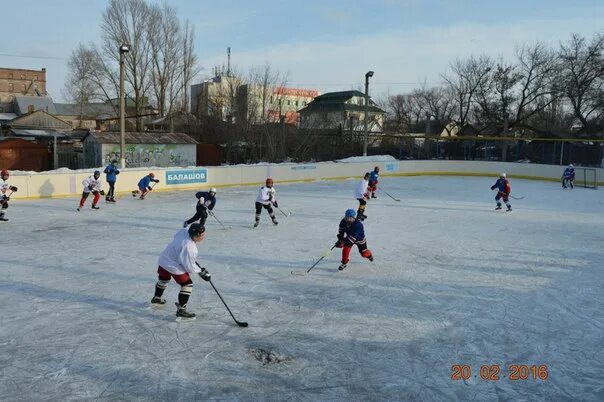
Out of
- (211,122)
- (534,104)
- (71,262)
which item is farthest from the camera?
(534,104)

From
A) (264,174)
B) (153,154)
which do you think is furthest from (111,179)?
(153,154)

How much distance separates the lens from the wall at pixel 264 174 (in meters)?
15.7

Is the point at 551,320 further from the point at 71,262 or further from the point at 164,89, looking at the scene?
the point at 164,89

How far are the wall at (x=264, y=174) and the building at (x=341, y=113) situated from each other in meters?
7.91

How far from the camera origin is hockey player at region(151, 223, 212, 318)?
5.31 meters

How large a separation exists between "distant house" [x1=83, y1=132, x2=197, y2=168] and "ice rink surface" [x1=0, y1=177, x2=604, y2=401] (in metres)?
13.9

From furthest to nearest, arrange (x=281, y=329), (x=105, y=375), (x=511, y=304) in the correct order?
(x=511, y=304)
(x=281, y=329)
(x=105, y=375)

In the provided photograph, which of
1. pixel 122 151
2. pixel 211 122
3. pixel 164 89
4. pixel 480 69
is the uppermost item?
pixel 480 69

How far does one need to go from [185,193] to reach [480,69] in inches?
1240

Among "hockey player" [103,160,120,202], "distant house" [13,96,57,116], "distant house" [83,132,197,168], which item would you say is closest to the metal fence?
"distant house" [83,132,197,168]

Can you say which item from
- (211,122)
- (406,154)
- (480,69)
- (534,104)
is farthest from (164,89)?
(534,104)

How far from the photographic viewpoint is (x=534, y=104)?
39.2 m
